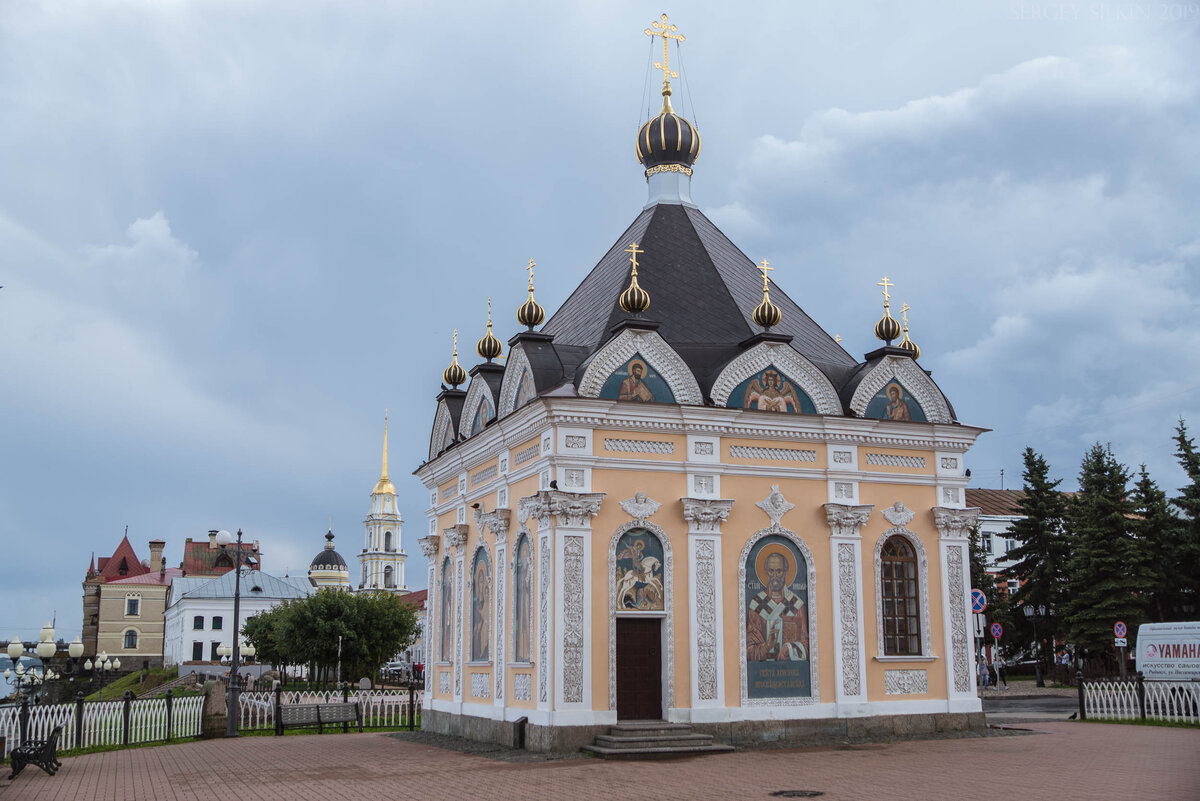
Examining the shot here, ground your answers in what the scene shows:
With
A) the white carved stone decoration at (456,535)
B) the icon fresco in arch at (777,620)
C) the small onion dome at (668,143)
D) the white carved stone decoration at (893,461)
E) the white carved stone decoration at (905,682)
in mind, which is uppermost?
the small onion dome at (668,143)

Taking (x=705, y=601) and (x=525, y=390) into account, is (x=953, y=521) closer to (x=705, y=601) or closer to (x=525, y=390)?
(x=705, y=601)

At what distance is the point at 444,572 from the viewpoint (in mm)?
21828

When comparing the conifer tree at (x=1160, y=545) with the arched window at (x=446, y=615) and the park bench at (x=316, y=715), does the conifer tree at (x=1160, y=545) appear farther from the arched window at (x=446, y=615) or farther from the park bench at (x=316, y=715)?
the park bench at (x=316, y=715)

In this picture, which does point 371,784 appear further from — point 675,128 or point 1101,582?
point 1101,582

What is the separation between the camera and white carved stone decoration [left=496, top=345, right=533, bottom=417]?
1814 centimetres

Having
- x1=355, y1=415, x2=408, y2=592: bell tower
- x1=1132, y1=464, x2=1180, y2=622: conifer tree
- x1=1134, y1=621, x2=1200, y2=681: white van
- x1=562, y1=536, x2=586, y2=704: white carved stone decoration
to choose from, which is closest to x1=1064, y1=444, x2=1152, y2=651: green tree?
x1=1132, y1=464, x2=1180, y2=622: conifer tree

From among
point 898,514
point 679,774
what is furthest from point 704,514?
point 679,774

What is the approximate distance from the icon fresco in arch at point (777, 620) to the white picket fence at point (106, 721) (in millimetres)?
11033

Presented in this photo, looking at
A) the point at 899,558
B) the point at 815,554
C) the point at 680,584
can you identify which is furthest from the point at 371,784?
the point at 899,558

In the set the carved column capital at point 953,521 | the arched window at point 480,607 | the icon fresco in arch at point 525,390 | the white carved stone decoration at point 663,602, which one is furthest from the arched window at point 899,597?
the arched window at point 480,607

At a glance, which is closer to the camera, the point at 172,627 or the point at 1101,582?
the point at 1101,582

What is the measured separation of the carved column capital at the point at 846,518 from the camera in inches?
704

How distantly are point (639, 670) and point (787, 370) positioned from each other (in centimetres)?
567

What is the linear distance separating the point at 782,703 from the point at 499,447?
6506 millimetres
